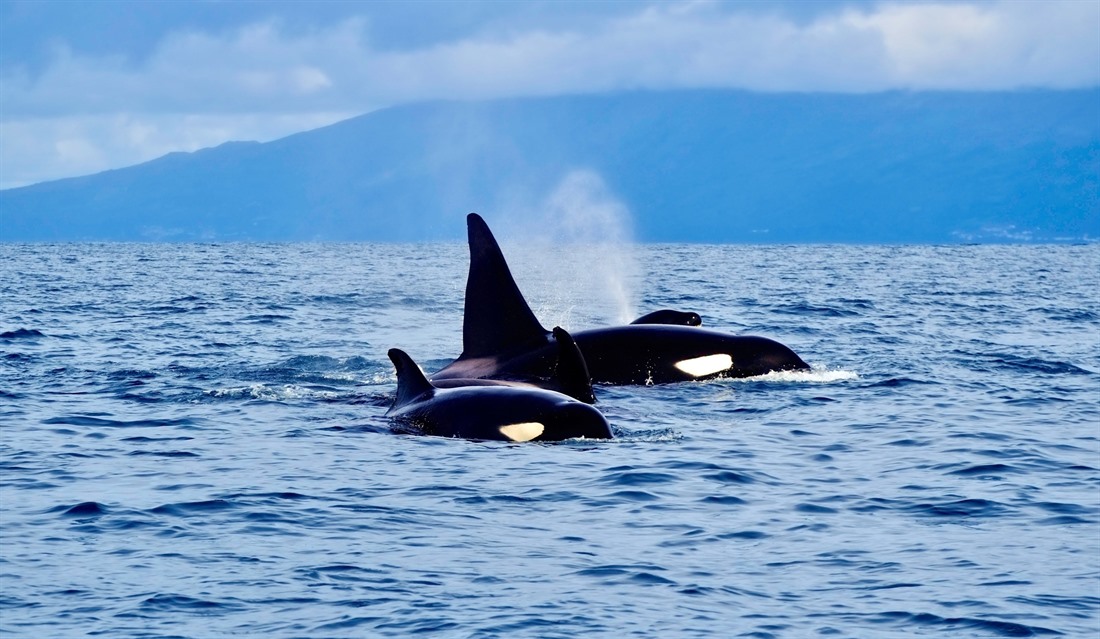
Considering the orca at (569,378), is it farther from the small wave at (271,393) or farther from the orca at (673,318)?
the orca at (673,318)

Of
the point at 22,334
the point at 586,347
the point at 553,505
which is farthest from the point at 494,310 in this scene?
the point at 22,334

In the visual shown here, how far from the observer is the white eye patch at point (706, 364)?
20188mm

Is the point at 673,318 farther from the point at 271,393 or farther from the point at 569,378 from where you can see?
the point at 271,393

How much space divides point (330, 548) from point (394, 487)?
7.35ft

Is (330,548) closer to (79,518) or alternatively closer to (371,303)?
(79,518)

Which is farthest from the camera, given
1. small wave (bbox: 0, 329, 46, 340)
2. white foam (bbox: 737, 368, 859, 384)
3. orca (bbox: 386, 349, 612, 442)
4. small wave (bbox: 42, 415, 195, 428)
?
small wave (bbox: 0, 329, 46, 340)

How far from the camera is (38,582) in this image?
32.0 ft

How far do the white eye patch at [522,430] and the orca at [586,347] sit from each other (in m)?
2.73

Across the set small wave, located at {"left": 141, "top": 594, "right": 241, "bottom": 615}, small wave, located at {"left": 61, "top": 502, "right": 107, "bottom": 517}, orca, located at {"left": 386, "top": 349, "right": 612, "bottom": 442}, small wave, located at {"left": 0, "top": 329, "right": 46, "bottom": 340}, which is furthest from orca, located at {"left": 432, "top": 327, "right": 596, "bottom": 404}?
small wave, located at {"left": 0, "top": 329, "right": 46, "bottom": 340}

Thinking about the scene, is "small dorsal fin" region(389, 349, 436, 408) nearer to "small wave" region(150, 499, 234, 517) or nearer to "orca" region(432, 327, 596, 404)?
"orca" region(432, 327, 596, 404)

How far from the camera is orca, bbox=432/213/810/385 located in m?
18.5

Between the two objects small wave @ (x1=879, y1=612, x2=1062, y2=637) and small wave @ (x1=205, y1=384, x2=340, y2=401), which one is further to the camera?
small wave @ (x1=205, y1=384, x2=340, y2=401)

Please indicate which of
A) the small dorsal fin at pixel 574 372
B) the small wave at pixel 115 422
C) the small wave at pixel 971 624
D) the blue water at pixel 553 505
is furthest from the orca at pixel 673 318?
the small wave at pixel 971 624

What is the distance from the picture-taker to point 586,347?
20.2 meters
